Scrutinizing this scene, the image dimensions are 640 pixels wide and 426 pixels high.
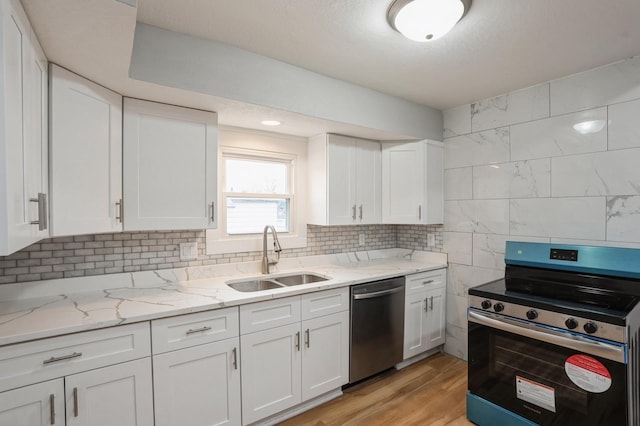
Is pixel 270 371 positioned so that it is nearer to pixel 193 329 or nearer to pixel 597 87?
pixel 193 329

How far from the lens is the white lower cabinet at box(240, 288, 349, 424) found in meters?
1.91

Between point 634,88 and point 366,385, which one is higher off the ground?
point 634,88

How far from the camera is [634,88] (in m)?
2.04

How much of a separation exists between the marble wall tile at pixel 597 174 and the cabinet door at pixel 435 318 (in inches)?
51.5

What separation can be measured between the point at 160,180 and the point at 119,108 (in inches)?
18.2

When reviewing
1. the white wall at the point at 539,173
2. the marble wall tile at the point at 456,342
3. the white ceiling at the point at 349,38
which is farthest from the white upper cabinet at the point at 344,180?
the marble wall tile at the point at 456,342

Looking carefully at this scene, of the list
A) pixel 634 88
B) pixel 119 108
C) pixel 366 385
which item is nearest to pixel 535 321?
pixel 366 385

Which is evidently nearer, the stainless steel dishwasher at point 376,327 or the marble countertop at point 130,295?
the marble countertop at point 130,295

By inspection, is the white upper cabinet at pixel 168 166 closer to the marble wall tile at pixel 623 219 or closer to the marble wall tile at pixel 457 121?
the marble wall tile at pixel 457 121

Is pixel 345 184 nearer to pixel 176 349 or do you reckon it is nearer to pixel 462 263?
pixel 462 263

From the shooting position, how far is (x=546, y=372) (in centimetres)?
179

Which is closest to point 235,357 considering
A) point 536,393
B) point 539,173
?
point 536,393

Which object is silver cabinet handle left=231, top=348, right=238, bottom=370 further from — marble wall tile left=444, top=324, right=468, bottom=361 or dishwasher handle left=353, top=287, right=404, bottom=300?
marble wall tile left=444, top=324, right=468, bottom=361

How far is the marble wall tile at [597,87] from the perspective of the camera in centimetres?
205
